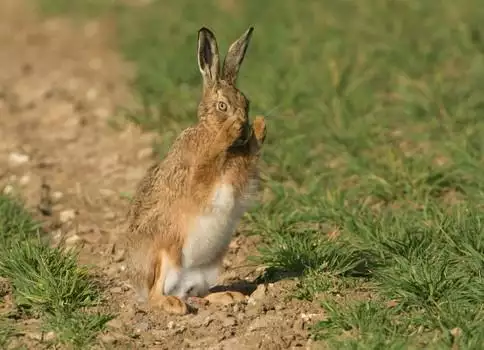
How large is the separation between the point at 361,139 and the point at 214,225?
2.44 metres

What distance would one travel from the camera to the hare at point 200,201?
532cm

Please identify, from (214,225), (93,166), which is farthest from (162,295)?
(93,166)

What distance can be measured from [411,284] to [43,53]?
229 inches

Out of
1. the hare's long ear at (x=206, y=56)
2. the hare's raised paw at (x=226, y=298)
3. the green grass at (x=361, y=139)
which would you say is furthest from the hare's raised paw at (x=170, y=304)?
the hare's long ear at (x=206, y=56)

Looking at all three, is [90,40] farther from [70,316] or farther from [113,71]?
[70,316]

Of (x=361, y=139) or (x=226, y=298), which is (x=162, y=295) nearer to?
(x=226, y=298)

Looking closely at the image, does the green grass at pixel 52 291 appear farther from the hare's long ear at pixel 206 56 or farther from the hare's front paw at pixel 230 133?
the hare's long ear at pixel 206 56

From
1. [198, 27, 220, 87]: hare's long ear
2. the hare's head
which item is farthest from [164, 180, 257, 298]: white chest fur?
[198, 27, 220, 87]: hare's long ear

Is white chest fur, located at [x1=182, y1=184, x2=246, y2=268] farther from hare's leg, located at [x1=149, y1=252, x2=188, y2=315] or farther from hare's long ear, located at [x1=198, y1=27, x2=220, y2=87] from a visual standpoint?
hare's long ear, located at [x1=198, y1=27, x2=220, y2=87]

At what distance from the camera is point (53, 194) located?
719 cm

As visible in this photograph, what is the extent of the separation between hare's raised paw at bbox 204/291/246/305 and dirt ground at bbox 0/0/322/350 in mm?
39

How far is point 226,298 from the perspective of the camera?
5473mm

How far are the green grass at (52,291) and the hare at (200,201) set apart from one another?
270 millimetres

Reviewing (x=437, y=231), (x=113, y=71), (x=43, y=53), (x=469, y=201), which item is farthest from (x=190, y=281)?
(x=43, y=53)
